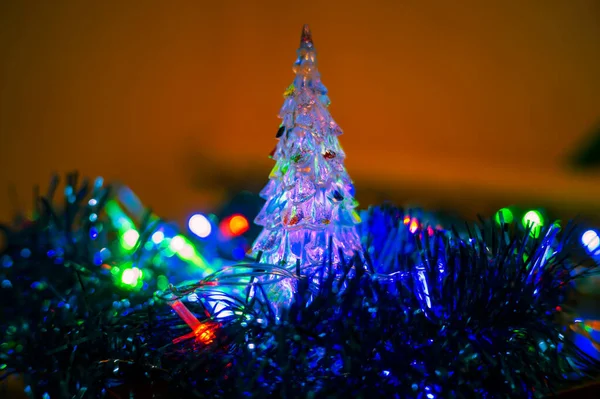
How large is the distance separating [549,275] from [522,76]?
1010 mm

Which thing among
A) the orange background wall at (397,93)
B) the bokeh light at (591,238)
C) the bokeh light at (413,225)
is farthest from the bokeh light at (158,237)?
the orange background wall at (397,93)

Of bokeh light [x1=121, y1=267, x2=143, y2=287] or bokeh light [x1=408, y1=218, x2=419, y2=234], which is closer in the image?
bokeh light [x1=121, y1=267, x2=143, y2=287]

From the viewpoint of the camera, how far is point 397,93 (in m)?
1.24

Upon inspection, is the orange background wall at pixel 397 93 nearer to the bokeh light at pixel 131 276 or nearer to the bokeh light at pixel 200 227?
the bokeh light at pixel 200 227

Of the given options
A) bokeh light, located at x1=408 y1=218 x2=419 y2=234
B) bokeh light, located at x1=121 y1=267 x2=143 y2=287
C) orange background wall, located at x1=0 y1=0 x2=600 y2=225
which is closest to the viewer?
bokeh light, located at x1=121 y1=267 x2=143 y2=287

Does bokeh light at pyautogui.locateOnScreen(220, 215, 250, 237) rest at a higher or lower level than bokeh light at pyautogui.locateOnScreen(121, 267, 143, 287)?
higher

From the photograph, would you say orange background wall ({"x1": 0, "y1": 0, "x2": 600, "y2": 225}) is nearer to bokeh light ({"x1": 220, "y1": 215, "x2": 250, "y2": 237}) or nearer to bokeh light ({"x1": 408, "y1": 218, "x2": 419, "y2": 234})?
bokeh light ({"x1": 220, "y1": 215, "x2": 250, "y2": 237})

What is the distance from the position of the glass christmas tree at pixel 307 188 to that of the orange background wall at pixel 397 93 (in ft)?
2.45

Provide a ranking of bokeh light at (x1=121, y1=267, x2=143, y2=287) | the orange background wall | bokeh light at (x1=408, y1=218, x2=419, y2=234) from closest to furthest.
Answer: bokeh light at (x1=121, y1=267, x2=143, y2=287)
bokeh light at (x1=408, y1=218, x2=419, y2=234)
the orange background wall

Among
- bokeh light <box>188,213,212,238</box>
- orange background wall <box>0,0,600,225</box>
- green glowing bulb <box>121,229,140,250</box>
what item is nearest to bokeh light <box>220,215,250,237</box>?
bokeh light <box>188,213,212,238</box>

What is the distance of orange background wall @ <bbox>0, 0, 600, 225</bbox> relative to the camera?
3.95 feet

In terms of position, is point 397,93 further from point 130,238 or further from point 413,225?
point 130,238

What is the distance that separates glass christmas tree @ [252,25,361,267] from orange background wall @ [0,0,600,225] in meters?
0.75

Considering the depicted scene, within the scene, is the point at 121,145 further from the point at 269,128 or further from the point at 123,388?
the point at 123,388
